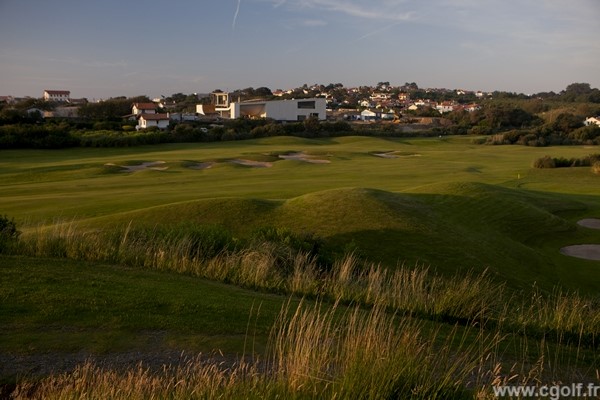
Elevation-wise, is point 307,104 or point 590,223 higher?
point 307,104

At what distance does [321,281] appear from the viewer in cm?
1120

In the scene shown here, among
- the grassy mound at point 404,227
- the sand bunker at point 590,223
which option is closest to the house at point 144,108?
the grassy mound at point 404,227

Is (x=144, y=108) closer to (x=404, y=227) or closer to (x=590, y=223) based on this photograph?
(x=590, y=223)

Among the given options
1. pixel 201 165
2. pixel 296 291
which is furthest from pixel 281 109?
pixel 296 291

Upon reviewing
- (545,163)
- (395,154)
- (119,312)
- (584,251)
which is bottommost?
(584,251)

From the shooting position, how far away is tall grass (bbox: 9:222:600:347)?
9.61 m

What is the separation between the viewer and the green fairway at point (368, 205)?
20.8m

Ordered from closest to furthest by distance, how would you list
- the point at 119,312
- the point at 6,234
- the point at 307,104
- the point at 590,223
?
the point at 119,312, the point at 6,234, the point at 590,223, the point at 307,104

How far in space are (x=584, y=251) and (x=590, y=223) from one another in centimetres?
603

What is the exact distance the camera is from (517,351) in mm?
7871

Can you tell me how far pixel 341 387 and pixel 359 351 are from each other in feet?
1.60

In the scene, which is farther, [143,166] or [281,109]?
[281,109]

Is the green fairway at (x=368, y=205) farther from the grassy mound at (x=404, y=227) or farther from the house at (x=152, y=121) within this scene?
the house at (x=152, y=121)

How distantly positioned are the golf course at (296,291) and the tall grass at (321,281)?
0.05 meters
